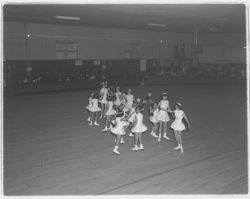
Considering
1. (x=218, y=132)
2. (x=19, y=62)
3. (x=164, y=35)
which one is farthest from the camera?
(x=164, y=35)

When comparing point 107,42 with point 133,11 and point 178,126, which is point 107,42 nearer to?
point 133,11

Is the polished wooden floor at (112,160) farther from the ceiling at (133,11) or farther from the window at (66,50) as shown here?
the window at (66,50)

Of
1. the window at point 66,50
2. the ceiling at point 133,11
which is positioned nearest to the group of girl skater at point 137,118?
the ceiling at point 133,11

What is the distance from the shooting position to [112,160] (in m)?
10.4

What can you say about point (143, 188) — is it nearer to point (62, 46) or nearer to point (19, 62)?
point (19, 62)

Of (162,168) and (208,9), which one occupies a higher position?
(208,9)

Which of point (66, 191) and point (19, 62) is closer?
point (66, 191)

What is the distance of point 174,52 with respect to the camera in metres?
Result: 35.8

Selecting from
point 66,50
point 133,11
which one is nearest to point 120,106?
point 133,11

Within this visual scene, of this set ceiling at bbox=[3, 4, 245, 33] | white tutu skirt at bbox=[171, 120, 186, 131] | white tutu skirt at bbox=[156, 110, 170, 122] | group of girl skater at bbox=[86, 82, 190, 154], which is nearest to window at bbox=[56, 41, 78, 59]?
ceiling at bbox=[3, 4, 245, 33]

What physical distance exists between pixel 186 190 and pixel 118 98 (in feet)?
26.9

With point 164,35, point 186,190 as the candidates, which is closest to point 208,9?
point 186,190

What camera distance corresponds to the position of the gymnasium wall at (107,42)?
26406 millimetres

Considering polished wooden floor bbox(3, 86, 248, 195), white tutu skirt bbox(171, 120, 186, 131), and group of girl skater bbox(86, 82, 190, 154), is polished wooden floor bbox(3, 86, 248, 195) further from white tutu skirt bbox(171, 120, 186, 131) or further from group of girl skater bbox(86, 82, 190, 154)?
white tutu skirt bbox(171, 120, 186, 131)
